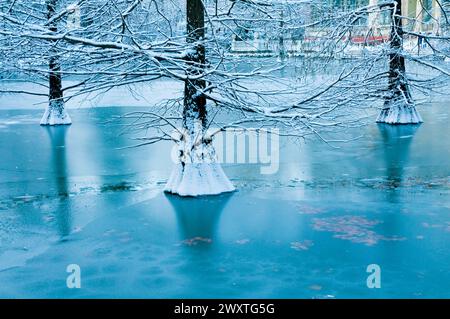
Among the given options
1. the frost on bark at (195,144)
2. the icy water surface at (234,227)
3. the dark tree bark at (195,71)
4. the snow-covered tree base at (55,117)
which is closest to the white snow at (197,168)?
the frost on bark at (195,144)

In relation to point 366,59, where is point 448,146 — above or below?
below

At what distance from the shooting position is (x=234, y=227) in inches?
384

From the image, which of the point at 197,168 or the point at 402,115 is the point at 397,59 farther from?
the point at 197,168

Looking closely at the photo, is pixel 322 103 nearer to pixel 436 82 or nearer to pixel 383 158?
pixel 383 158

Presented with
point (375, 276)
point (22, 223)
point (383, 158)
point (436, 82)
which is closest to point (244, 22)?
point (383, 158)

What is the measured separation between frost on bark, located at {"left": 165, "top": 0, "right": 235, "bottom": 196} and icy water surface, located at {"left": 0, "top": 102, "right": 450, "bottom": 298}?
1.22 ft

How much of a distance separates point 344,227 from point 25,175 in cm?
831

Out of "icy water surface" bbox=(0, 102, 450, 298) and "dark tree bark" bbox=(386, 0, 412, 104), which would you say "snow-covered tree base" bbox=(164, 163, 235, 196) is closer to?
"icy water surface" bbox=(0, 102, 450, 298)

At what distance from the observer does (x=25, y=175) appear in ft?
47.5

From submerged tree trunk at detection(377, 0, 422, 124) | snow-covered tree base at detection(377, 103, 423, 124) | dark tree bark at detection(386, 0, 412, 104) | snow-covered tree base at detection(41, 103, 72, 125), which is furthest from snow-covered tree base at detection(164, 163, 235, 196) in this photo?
snow-covered tree base at detection(377, 103, 423, 124)

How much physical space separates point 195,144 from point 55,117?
1359cm

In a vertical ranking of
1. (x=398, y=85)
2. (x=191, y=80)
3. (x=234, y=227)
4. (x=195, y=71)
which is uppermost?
(x=398, y=85)

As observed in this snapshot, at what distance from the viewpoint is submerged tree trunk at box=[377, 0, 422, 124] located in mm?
21375

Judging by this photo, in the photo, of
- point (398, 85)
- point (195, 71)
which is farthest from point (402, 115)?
point (195, 71)
